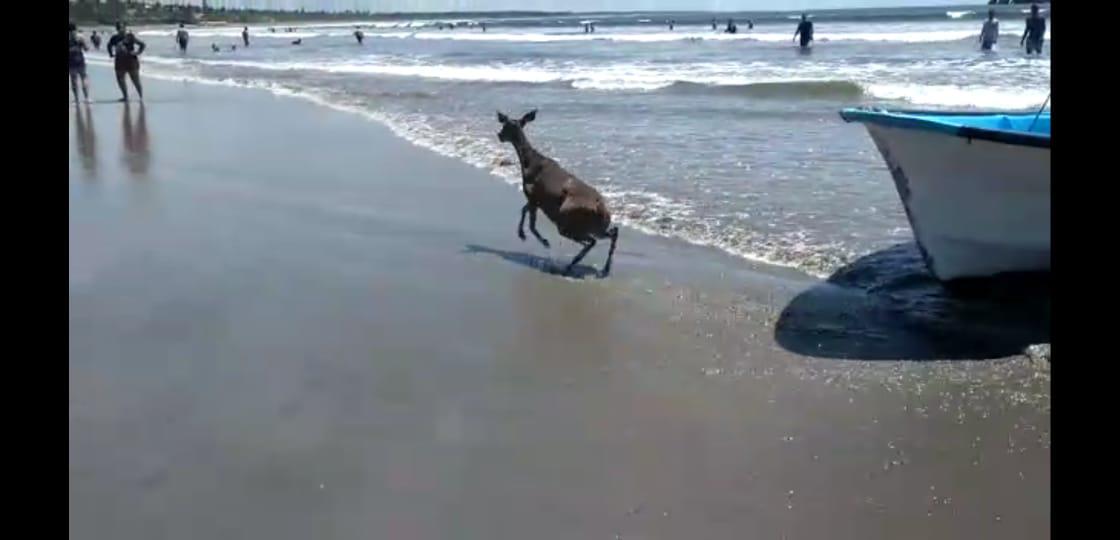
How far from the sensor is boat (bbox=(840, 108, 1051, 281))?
5918 mm

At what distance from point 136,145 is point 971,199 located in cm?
1047

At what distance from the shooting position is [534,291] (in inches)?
258

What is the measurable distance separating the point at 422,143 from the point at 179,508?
9.40m

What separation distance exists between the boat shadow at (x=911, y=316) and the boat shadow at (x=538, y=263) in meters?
1.48

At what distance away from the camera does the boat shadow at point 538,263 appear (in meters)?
7.02

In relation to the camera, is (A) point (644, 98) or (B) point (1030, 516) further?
(A) point (644, 98)

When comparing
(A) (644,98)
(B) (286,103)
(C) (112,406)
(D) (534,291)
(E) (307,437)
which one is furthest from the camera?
(A) (644,98)

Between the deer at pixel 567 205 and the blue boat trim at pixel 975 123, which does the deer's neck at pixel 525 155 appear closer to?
the deer at pixel 567 205

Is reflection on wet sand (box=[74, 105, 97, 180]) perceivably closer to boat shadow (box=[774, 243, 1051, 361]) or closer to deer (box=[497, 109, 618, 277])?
deer (box=[497, 109, 618, 277])

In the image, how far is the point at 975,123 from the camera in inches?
289

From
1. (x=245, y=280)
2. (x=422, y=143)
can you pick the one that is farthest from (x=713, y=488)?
(x=422, y=143)

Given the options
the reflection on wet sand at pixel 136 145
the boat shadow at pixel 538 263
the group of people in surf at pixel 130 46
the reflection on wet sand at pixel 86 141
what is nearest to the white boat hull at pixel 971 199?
the boat shadow at pixel 538 263

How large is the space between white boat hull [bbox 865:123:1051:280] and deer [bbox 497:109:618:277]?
6.05 feet
